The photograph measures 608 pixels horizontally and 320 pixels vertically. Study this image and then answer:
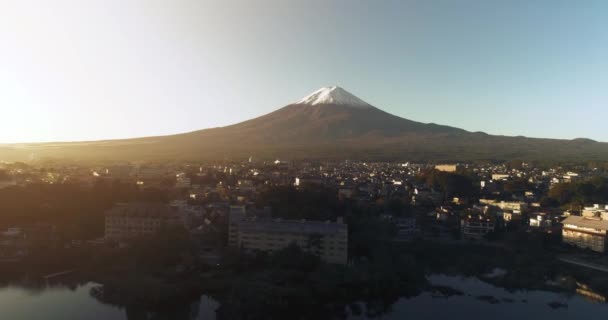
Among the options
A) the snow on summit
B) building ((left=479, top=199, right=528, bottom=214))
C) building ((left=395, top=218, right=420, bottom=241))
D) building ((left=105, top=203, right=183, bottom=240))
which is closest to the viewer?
building ((left=105, top=203, right=183, bottom=240))

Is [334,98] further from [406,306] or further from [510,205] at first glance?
[406,306]

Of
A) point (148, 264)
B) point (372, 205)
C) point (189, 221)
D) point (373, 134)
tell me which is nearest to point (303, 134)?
point (373, 134)

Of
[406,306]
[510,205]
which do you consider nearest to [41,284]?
[406,306]

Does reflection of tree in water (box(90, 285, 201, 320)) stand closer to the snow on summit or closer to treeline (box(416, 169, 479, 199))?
treeline (box(416, 169, 479, 199))

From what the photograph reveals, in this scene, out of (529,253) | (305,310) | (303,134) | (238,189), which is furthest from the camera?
(303,134)

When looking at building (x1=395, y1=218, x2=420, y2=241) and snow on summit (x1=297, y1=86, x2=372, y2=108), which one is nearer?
building (x1=395, y1=218, x2=420, y2=241)

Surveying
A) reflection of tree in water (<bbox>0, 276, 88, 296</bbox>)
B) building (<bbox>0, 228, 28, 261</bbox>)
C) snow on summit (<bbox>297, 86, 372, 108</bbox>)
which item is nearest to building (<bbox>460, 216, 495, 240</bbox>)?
reflection of tree in water (<bbox>0, 276, 88, 296</bbox>)

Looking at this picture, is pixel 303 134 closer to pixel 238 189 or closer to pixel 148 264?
pixel 238 189
